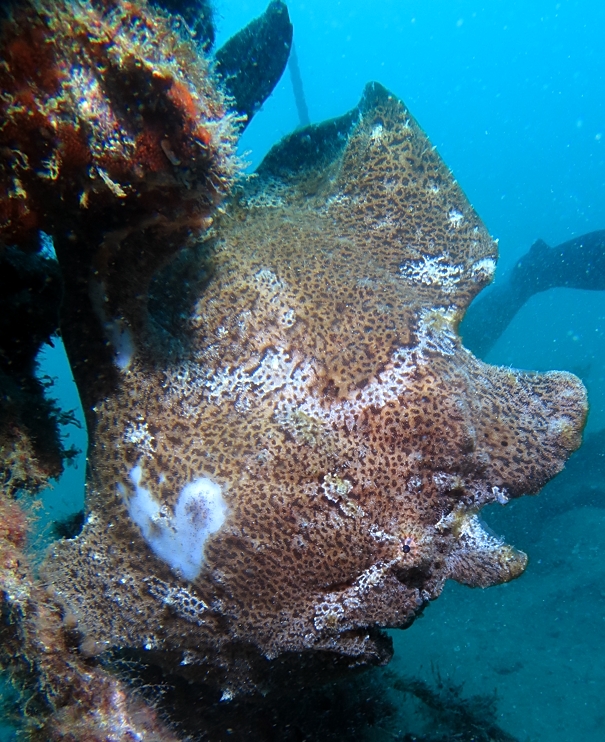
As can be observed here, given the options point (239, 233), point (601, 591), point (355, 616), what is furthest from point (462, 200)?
point (601, 591)

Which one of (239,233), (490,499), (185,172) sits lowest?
(490,499)

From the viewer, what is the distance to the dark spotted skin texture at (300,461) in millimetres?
1789

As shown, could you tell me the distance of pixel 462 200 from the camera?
7.84ft

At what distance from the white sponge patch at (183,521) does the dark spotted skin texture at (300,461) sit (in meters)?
0.03

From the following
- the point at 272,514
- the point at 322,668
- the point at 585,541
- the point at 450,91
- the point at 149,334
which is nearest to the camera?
the point at 272,514

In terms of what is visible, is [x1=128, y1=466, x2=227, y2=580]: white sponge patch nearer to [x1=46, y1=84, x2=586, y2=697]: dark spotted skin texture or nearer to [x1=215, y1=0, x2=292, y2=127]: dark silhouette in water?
[x1=46, y1=84, x2=586, y2=697]: dark spotted skin texture

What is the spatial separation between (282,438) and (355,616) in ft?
2.68

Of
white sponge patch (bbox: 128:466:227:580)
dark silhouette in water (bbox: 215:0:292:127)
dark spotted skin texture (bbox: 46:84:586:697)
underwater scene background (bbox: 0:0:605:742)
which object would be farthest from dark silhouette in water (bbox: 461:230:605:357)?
white sponge patch (bbox: 128:466:227:580)

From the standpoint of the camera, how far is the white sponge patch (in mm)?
1805

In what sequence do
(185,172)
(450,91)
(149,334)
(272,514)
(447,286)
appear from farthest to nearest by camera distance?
(450,91)
(447,286)
(149,334)
(272,514)
(185,172)

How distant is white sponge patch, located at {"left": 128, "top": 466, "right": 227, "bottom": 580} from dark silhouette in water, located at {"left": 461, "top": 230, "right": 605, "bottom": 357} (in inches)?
387

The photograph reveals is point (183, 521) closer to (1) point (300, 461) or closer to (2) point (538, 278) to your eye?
(1) point (300, 461)

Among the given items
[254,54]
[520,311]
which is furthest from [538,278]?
[520,311]

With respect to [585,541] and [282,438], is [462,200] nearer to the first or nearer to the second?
[282,438]
